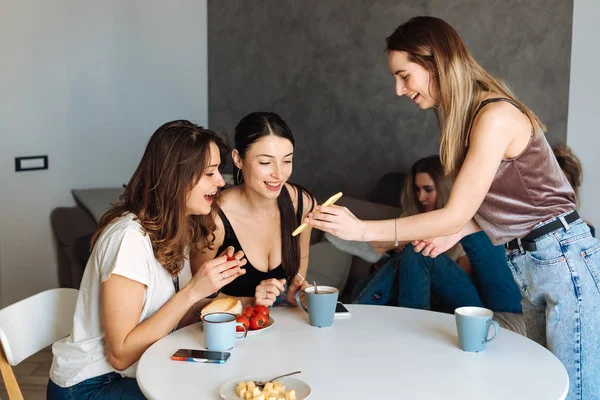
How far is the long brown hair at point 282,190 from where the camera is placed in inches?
88.9

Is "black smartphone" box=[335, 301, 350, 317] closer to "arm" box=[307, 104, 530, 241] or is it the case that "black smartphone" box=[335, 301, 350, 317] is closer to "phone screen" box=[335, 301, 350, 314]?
"phone screen" box=[335, 301, 350, 314]

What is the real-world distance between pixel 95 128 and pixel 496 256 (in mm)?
2221

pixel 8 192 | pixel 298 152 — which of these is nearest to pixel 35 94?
pixel 8 192

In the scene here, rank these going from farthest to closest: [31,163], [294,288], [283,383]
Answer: [31,163] < [294,288] < [283,383]

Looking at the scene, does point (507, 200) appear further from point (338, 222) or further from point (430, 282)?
point (430, 282)

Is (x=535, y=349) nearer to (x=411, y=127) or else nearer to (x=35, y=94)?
(x=411, y=127)

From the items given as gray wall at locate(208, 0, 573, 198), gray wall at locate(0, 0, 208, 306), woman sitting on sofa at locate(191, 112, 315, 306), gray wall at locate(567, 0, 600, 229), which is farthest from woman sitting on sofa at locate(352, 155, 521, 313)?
gray wall at locate(0, 0, 208, 306)

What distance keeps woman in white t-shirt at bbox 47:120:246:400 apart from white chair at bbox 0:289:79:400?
0.08 metres

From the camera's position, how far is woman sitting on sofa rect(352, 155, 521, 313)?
2744 mm

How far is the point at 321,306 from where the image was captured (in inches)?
68.7

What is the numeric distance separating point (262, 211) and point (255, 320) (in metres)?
0.66

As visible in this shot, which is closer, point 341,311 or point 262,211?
point 341,311

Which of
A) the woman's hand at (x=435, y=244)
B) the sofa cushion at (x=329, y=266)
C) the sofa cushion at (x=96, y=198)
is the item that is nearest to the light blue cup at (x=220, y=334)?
the woman's hand at (x=435, y=244)

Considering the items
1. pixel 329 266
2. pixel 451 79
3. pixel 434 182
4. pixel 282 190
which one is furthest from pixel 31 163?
pixel 451 79
